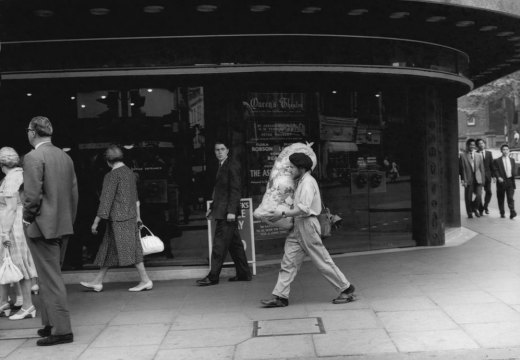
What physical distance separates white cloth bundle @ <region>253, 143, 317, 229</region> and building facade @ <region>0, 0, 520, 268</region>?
1.94 metres

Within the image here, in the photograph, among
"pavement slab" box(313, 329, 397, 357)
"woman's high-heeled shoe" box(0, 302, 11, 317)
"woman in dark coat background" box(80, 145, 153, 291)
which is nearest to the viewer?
"pavement slab" box(313, 329, 397, 357)

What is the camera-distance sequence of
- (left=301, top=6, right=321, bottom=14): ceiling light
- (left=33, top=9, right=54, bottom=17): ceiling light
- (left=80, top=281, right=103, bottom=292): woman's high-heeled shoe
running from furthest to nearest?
1. (left=301, top=6, right=321, bottom=14): ceiling light
2. (left=80, top=281, right=103, bottom=292): woman's high-heeled shoe
3. (left=33, top=9, right=54, bottom=17): ceiling light

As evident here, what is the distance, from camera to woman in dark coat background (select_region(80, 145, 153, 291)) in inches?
320

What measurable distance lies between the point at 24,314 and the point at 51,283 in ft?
4.62

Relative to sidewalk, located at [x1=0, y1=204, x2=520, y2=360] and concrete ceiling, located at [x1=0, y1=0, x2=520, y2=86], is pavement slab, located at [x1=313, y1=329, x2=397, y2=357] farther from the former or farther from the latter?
concrete ceiling, located at [x1=0, y1=0, x2=520, y2=86]

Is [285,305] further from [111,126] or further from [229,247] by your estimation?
[111,126]

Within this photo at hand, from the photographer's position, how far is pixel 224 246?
8398 millimetres

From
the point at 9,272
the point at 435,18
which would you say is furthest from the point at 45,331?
the point at 435,18

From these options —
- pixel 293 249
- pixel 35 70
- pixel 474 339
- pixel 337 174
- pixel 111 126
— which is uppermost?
pixel 35 70

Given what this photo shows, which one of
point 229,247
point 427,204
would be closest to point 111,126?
point 229,247

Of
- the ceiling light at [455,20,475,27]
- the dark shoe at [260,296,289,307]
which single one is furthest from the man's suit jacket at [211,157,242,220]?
the ceiling light at [455,20,475,27]

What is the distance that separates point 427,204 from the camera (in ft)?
35.6

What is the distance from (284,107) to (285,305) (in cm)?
370

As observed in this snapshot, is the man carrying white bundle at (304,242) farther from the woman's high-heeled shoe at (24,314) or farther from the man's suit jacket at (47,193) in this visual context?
the woman's high-heeled shoe at (24,314)
